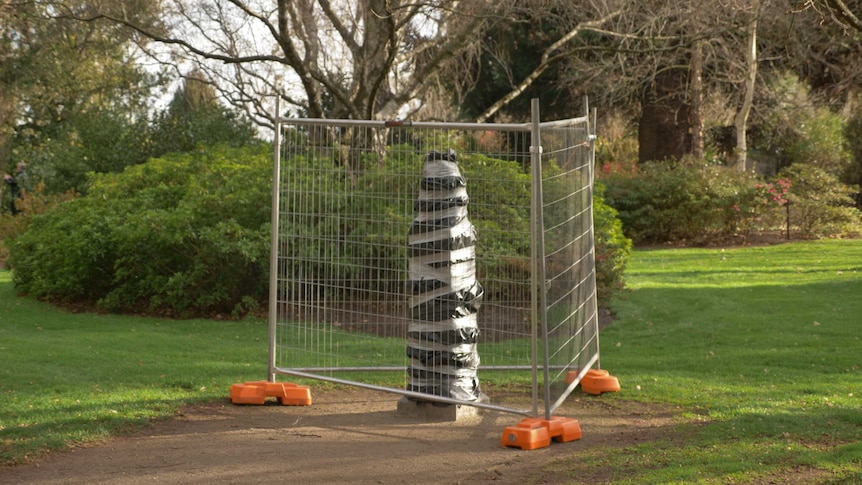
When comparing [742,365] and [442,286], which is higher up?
[442,286]

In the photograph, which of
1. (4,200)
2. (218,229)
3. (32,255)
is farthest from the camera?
(4,200)

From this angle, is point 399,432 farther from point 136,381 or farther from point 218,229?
point 218,229

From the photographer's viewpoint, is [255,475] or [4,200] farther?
[4,200]

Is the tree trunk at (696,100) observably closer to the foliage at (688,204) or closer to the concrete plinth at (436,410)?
the foliage at (688,204)

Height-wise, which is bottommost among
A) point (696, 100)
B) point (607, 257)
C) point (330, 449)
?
point (330, 449)

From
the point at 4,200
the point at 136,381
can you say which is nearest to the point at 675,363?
the point at 136,381

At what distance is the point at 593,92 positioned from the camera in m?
27.7

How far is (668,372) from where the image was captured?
8922 mm

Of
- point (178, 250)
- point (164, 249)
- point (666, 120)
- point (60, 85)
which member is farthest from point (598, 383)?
point (60, 85)

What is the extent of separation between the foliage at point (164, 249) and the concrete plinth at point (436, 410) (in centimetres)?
558

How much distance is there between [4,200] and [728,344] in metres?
28.9

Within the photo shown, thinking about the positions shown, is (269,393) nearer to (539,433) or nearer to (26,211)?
(539,433)

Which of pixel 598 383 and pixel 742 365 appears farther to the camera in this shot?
pixel 742 365

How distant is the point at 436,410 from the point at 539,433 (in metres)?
1.12
